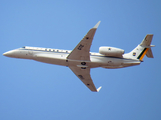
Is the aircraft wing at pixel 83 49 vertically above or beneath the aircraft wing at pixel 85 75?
above

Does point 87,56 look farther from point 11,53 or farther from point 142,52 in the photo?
point 11,53

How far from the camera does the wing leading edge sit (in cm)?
2810

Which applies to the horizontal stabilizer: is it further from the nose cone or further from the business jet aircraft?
the nose cone

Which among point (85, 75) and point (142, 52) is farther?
point (85, 75)

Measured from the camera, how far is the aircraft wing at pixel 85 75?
108ft

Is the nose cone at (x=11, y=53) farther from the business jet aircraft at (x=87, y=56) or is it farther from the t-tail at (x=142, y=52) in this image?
the t-tail at (x=142, y=52)

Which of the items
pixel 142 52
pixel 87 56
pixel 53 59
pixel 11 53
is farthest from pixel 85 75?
pixel 11 53

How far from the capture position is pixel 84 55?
99.7ft

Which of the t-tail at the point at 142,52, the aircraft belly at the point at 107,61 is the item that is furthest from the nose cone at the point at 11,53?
the t-tail at the point at 142,52

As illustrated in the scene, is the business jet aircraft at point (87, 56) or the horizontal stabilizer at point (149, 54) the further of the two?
the horizontal stabilizer at point (149, 54)

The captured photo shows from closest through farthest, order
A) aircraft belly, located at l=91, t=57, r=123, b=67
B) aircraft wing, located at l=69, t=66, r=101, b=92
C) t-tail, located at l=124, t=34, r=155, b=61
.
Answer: aircraft belly, located at l=91, t=57, r=123, b=67 < t-tail, located at l=124, t=34, r=155, b=61 < aircraft wing, located at l=69, t=66, r=101, b=92

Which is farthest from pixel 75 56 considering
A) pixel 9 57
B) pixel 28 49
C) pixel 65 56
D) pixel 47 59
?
pixel 9 57

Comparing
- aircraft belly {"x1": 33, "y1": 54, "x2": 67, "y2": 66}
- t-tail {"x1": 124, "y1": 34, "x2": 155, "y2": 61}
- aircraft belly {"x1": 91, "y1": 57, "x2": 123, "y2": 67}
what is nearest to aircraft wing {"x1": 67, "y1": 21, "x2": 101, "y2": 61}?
aircraft belly {"x1": 33, "y1": 54, "x2": 67, "y2": 66}

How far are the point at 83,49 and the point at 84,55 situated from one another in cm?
93
